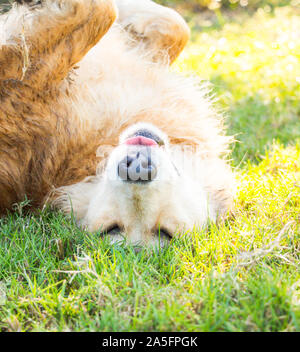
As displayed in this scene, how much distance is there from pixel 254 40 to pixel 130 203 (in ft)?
14.6

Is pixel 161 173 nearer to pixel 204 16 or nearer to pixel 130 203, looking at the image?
pixel 130 203

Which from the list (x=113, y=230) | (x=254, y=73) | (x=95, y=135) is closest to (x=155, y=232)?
(x=113, y=230)

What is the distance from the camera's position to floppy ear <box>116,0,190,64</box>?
3.22 metres

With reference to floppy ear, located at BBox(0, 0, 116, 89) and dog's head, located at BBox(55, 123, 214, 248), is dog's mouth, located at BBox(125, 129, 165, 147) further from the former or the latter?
floppy ear, located at BBox(0, 0, 116, 89)

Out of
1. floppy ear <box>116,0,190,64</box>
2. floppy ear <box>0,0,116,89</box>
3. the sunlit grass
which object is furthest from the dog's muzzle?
the sunlit grass

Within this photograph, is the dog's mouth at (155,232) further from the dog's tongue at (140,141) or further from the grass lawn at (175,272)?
the dog's tongue at (140,141)

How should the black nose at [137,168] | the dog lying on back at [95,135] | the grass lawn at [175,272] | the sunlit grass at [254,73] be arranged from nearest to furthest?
the grass lawn at [175,272], the black nose at [137,168], the dog lying on back at [95,135], the sunlit grass at [254,73]

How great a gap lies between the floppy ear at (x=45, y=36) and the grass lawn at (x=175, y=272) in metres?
0.72

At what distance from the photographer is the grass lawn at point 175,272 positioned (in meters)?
1.66

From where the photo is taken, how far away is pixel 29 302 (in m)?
1.80

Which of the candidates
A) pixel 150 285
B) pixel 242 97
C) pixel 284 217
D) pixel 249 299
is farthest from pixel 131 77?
pixel 242 97

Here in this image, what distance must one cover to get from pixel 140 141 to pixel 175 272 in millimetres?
653

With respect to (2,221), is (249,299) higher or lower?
higher

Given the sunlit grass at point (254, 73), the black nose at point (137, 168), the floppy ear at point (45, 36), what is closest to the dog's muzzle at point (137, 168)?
the black nose at point (137, 168)
